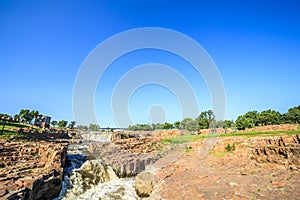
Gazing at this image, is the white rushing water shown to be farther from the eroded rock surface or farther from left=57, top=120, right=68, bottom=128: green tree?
left=57, top=120, right=68, bottom=128: green tree

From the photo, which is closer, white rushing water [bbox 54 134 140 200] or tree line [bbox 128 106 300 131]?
white rushing water [bbox 54 134 140 200]

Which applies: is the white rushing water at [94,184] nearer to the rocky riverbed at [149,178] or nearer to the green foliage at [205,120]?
the rocky riverbed at [149,178]

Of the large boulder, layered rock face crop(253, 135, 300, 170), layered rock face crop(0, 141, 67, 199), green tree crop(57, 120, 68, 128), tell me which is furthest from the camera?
green tree crop(57, 120, 68, 128)

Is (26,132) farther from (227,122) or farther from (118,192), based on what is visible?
(227,122)

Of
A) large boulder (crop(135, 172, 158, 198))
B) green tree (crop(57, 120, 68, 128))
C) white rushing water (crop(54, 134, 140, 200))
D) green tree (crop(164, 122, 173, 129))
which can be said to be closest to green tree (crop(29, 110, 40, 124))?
green tree (crop(57, 120, 68, 128))

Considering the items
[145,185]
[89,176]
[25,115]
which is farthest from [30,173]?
[25,115]

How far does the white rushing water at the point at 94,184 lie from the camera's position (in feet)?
36.0

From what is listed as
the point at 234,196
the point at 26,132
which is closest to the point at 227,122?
the point at 26,132

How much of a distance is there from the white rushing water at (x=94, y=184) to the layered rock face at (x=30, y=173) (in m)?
1.02

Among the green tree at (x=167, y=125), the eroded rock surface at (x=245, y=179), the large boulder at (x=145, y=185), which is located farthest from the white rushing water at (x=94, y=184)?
the green tree at (x=167, y=125)

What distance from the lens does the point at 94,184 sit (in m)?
13.0

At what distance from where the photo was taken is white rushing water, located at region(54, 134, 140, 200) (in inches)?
433

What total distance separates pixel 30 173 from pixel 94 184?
171 inches

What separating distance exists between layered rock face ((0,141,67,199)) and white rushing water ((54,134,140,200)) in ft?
3.36
